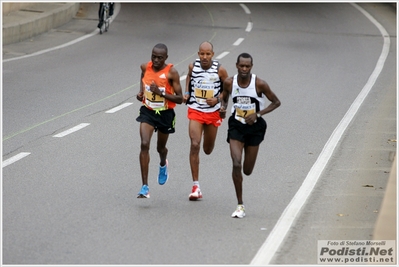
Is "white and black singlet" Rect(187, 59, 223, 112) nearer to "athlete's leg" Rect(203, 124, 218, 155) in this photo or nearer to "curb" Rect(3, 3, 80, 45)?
"athlete's leg" Rect(203, 124, 218, 155)

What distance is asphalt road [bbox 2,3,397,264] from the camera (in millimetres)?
8047

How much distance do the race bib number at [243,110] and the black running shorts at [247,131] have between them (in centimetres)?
5

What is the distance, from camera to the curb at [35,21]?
23031mm

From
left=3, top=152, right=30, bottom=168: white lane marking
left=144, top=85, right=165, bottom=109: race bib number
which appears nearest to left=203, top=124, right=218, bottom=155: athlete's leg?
left=144, top=85, right=165, bottom=109: race bib number

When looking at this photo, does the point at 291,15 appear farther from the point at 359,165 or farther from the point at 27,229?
the point at 27,229

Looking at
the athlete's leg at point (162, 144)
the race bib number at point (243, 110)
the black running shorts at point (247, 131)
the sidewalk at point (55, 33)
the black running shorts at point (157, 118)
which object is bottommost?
the sidewalk at point (55, 33)

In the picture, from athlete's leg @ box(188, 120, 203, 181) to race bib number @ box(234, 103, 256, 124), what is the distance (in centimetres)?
75

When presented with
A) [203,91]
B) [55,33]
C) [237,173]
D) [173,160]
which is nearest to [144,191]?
[237,173]

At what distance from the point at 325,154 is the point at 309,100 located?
448 centimetres

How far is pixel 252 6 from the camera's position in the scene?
1323 inches

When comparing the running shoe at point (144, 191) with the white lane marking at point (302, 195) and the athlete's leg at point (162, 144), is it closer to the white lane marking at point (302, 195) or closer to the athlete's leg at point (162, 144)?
the athlete's leg at point (162, 144)

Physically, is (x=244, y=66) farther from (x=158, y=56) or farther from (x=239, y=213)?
(x=239, y=213)

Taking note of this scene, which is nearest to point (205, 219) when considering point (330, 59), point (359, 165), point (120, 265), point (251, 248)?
point (251, 248)

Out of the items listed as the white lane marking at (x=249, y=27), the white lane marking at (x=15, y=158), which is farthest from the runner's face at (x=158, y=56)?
the white lane marking at (x=249, y=27)
